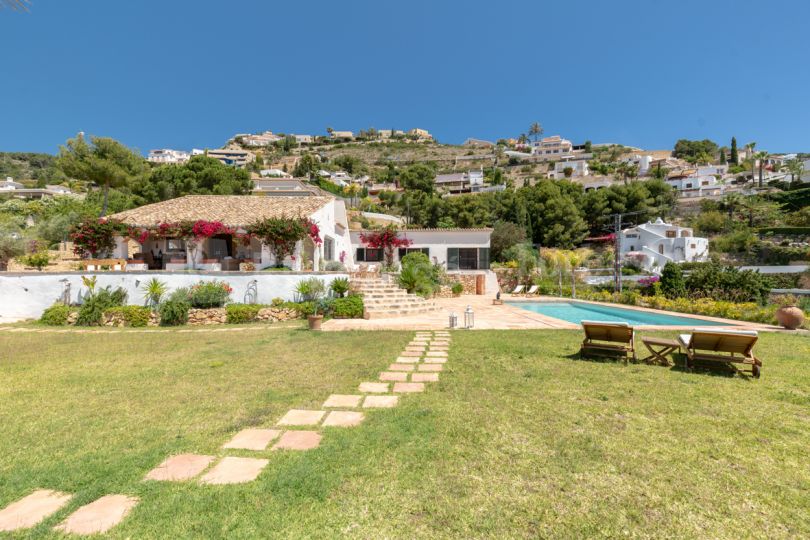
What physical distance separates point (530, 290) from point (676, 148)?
102145 millimetres

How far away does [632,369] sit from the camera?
586 centimetres

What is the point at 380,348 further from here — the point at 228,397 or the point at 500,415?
the point at 500,415

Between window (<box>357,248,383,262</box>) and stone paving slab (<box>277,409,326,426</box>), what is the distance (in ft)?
62.7

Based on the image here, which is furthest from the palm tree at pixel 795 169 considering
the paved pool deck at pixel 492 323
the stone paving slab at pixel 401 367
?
the stone paving slab at pixel 401 367

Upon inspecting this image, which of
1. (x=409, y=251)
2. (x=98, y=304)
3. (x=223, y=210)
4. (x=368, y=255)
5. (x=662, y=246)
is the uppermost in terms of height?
(x=223, y=210)

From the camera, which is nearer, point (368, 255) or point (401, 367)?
point (401, 367)

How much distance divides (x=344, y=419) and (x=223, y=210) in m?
16.5

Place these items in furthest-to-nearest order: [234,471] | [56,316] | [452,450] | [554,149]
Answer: [554,149] → [56,316] → [452,450] → [234,471]

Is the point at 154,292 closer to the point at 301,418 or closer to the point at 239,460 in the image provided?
the point at 301,418

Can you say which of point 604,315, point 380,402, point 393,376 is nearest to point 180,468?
point 380,402

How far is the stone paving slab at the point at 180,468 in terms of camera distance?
8.96ft

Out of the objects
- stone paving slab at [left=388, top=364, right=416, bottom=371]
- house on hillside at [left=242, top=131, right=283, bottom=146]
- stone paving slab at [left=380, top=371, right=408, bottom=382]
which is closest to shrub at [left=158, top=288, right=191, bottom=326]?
stone paving slab at [left=388, top=364, right=416, bottom=371]

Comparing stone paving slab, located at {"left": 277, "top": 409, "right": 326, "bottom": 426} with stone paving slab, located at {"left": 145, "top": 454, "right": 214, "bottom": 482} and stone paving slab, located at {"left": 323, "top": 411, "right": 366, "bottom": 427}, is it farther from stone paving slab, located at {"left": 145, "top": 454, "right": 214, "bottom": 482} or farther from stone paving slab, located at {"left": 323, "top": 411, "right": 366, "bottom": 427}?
stone paving slab, located at {"left": 145, "top": 454, "right": 214, "bottom": 482}

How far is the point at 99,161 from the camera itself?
2370cm
